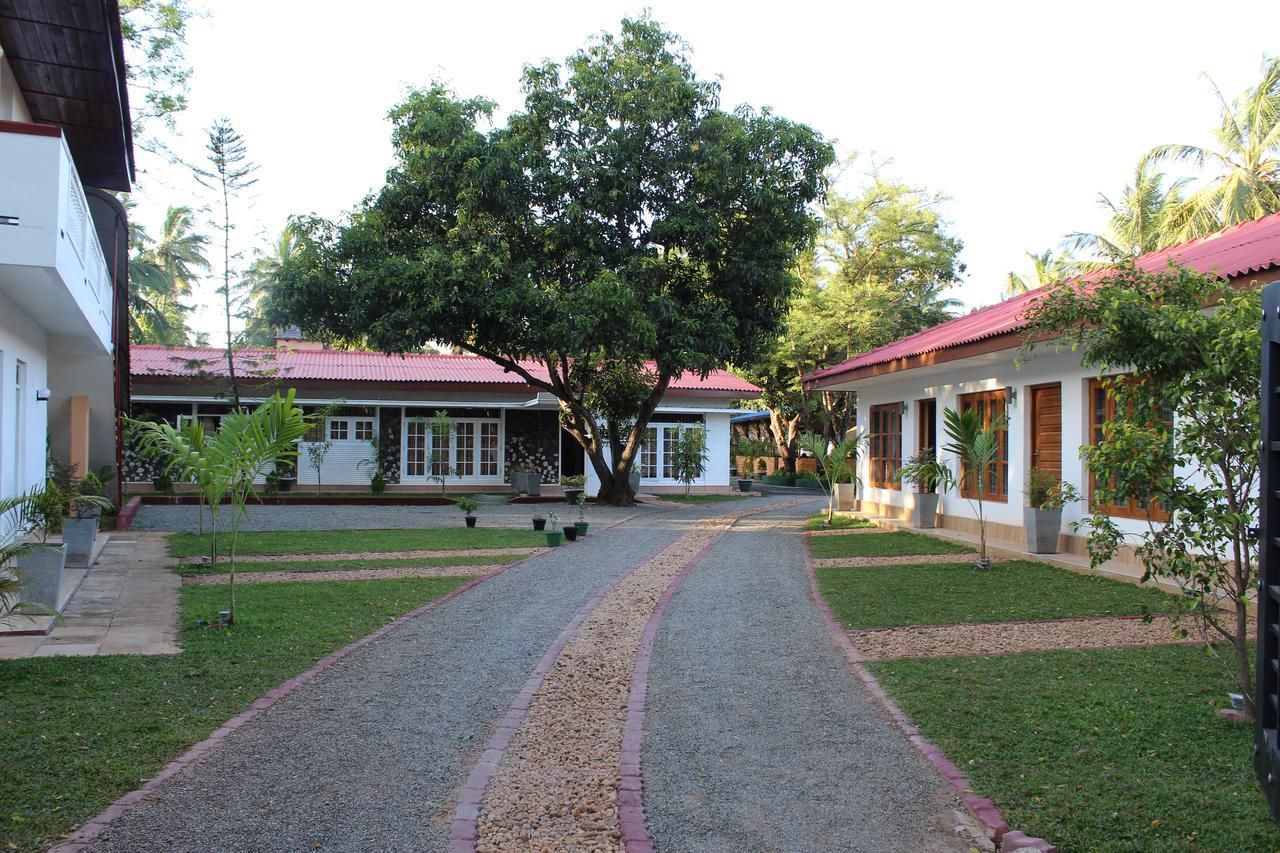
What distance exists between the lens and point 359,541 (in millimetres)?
14117

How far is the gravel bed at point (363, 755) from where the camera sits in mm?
3656

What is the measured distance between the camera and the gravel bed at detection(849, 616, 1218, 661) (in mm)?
6875

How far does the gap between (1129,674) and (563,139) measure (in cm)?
1624

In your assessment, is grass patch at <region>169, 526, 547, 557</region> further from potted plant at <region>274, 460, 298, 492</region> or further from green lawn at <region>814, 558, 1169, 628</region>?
potted plant at <region>274, 460, 298, 492</region>

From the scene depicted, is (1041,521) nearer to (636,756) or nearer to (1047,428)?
(1047,428)

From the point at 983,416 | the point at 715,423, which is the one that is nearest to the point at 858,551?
the point at 983,416

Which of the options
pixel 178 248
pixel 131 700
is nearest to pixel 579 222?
pixel 131 700

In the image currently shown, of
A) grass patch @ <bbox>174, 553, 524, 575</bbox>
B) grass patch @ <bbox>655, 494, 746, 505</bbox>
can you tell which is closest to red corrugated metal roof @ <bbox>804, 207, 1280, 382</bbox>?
grass patch @ <bbox>174, 553, 524, 575</bbox>

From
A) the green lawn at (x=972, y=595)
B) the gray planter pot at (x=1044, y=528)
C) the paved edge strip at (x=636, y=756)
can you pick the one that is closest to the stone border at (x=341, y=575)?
the paved edge strip at (x=636, y=756)

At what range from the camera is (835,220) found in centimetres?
3316

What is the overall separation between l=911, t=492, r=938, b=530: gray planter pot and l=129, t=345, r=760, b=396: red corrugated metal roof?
10.7m

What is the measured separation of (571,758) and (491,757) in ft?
1.26

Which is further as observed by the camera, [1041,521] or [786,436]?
[786,436]

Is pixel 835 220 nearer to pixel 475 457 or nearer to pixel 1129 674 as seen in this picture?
pixel 475 457
